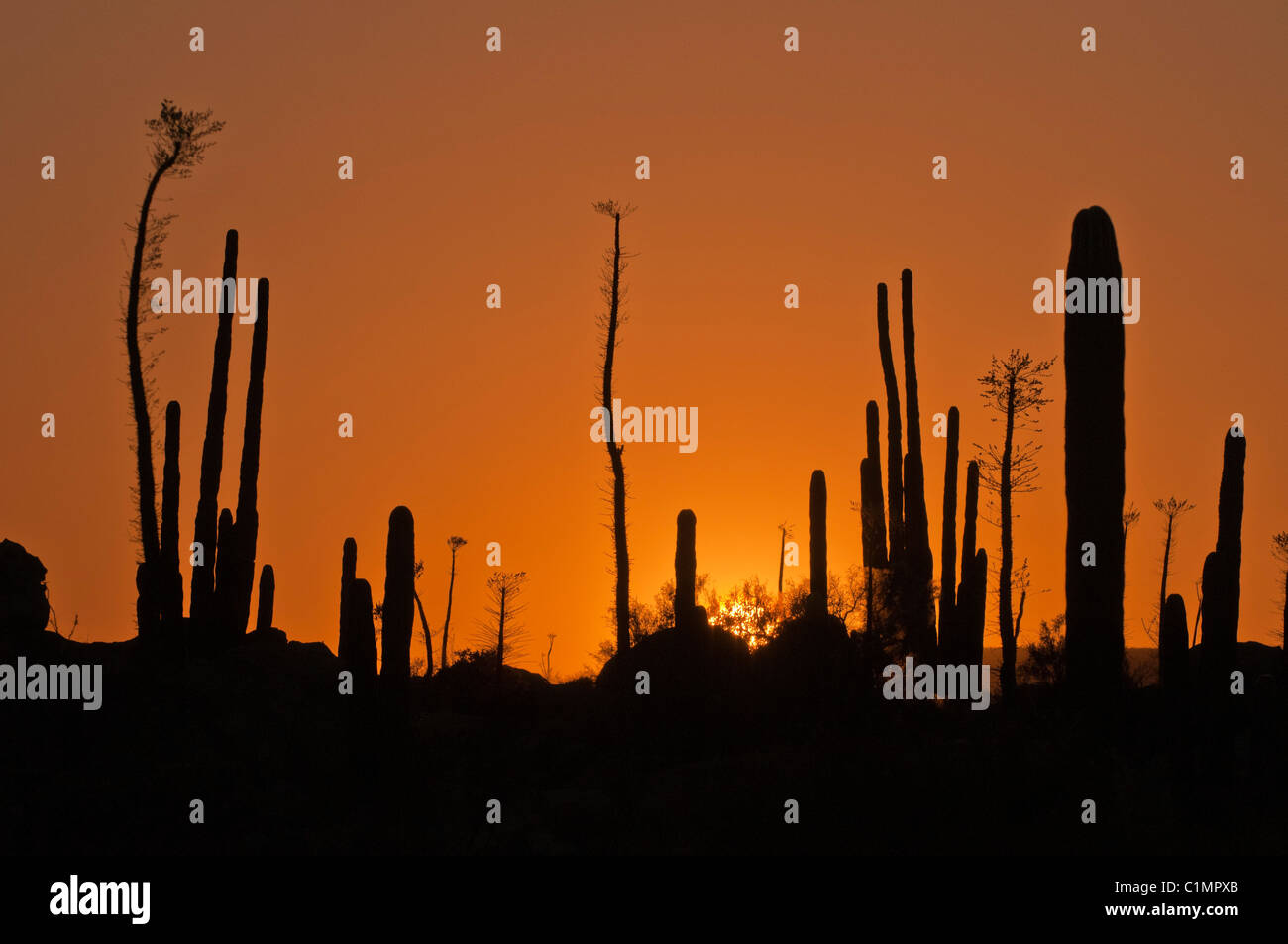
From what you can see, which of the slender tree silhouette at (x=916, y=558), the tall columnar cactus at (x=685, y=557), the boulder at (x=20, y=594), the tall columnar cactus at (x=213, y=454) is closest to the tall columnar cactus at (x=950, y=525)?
the slender tree silhouette at (x=916, y=558)

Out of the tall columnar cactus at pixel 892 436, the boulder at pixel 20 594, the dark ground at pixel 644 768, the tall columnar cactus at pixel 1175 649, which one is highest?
the tall columnar cactus at pixel 892 436

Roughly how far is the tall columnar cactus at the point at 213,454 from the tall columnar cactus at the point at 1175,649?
49.0 feet

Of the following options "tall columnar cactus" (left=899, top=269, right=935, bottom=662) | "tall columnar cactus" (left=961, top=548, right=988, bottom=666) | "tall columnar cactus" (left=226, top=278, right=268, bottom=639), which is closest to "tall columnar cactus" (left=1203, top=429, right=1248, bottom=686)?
"tall columnar cactus" (left=961, top=548, right=988, bottom=666)

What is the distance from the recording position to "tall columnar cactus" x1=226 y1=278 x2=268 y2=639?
2691 cm

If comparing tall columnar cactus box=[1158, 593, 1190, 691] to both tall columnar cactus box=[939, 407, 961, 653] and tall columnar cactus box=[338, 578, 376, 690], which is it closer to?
tall columnar cactus box=[939, 407, 961, 653]

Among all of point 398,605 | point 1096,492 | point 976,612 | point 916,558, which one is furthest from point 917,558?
point 398,605

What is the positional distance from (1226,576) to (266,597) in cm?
1777

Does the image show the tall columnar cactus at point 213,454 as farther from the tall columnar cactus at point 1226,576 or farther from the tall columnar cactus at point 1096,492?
the tall columnar cactus at point 1226,576

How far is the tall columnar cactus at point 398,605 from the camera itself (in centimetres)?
2181

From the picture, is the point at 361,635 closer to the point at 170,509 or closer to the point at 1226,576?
the point at 170,509

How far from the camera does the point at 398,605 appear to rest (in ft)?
71.9

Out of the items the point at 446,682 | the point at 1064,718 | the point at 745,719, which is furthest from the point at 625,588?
the point at 1064,718

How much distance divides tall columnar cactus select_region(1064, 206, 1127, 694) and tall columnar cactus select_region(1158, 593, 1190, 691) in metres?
0.76
